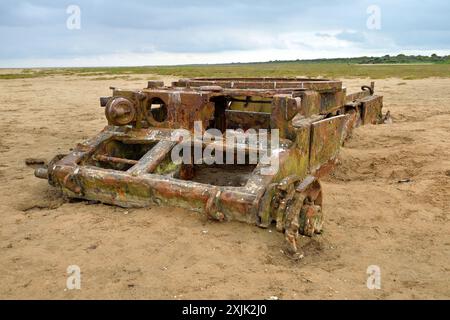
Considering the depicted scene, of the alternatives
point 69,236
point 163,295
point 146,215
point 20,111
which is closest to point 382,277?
point 163,295

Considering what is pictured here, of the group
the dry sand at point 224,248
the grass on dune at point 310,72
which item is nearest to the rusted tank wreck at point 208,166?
the dry sand at point 224,248

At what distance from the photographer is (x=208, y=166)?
4.78 m

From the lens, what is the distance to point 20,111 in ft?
40.6

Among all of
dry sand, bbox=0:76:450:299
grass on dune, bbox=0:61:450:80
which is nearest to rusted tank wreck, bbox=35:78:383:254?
dry sand, bbox=0:76:450:299

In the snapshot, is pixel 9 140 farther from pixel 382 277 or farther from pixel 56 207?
pixel 382 277

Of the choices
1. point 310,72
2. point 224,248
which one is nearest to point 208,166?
point 224,248

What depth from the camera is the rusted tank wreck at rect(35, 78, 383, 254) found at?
340 centimetres

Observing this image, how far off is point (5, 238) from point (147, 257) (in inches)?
46.2

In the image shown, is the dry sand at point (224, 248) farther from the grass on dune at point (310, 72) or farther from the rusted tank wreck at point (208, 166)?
the grass on dune at point (310, 72)

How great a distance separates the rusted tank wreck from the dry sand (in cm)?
15

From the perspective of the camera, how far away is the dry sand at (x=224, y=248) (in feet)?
8.84

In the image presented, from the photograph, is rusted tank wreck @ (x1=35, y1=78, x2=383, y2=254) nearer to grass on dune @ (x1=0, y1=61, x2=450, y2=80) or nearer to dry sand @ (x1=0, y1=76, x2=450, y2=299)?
dry sand @ (x1=0, y1=76, x2=450, y2=299)

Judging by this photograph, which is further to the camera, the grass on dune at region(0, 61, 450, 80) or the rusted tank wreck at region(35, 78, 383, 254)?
the grass on dune at region(0, 61, 450, 80)

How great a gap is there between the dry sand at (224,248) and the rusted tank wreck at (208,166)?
0.48 feet
